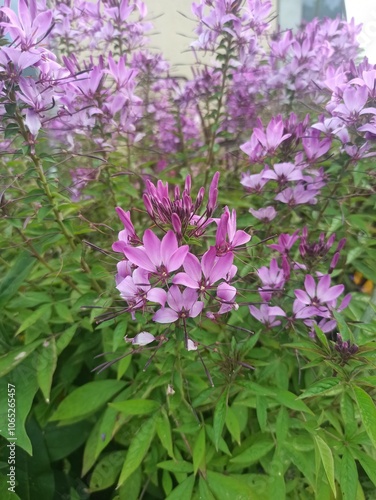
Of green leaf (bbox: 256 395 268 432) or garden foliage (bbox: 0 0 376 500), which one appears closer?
garden foliage (bbox: 0 0 376 500)

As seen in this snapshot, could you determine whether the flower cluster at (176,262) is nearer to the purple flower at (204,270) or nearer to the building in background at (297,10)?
the purple flower at (204,270)

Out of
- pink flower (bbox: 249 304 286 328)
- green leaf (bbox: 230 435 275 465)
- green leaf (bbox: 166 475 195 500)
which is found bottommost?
green leaf (bbox: 166 475 195 500)

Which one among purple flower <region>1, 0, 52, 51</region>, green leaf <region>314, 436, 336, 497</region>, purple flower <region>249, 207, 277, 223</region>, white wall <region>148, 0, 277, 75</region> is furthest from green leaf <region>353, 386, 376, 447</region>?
white wall <region>148, 0, 277, 75</region>

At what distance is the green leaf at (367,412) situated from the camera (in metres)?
0.61

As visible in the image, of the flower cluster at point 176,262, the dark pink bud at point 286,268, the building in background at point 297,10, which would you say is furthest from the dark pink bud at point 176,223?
the building in background at point 297,10

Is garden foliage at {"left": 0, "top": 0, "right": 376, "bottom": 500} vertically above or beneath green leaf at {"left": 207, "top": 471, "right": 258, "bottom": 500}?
above

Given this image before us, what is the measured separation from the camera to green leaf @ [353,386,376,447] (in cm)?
61

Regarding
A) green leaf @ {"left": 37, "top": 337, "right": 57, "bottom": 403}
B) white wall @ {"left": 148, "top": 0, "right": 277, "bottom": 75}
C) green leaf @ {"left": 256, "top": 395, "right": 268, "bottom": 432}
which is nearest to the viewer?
green leaf @ {"left": 256, "top": 395, "right": 268, "bottom": 432}

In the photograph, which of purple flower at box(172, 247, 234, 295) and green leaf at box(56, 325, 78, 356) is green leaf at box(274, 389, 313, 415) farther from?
green leaf at box(56, 325, 78, 356)

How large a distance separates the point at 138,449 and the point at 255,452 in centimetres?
24

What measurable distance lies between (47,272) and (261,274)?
0.56m

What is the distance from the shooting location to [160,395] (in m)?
0.95

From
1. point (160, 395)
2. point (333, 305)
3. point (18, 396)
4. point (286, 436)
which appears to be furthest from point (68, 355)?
point (333, 305)

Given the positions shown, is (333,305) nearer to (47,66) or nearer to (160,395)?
(160,395)
